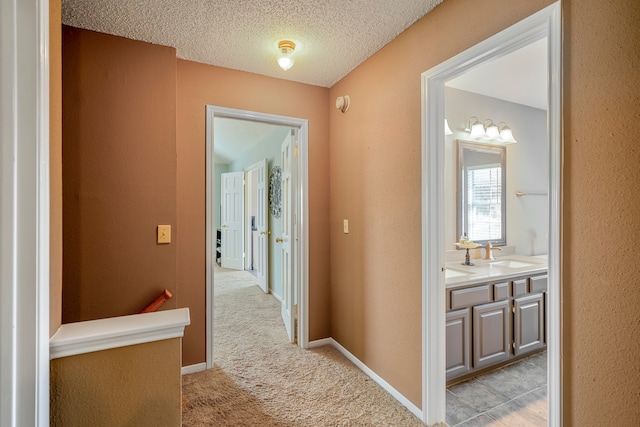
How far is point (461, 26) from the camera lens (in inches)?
63.4

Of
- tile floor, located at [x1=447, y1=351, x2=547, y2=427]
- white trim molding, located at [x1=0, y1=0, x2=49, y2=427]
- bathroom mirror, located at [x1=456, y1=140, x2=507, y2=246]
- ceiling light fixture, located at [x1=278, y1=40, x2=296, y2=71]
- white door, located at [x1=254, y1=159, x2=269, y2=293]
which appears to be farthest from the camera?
white door, located at [x1=254, y1=159, x2=269, y2=293]

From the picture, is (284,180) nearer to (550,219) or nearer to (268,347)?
(268,347)

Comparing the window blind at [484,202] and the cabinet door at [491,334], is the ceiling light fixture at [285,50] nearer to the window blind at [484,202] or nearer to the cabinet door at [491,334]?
the window blind at [484,202]

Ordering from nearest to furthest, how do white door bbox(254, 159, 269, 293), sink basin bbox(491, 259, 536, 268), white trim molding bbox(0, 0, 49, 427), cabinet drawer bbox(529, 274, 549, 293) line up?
white trim molding bbox(0, 0, 49, 427) → cabinet drawer bbox(529, 274, 549, 293) → sink basin bbox(491, 259, 536, 268) → white door bbox(254, 159, 269, 293)

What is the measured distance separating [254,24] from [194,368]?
2474mm

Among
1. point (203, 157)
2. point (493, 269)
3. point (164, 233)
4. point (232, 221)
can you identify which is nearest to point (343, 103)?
point (203, 157)

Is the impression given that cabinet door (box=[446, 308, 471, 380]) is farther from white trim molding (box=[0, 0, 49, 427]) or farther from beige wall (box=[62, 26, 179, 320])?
white trim molding (box=[0, 0, 49, 427])

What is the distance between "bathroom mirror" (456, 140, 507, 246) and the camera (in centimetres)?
295

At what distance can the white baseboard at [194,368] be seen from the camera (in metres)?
2.36

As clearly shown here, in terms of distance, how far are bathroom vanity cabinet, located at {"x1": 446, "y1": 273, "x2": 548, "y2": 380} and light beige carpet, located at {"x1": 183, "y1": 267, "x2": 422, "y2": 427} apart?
0.49m

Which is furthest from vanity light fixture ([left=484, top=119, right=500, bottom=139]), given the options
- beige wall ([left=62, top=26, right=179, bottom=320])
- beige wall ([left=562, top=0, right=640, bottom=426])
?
beige wall ([left=62, top=26, right=179, bottom=320])

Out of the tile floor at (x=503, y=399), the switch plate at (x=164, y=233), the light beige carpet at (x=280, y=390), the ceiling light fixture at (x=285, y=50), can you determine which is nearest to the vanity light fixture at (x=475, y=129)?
the ceiling light fixture at (x=285, y=50)

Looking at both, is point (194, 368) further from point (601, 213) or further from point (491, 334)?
point (601, 213)

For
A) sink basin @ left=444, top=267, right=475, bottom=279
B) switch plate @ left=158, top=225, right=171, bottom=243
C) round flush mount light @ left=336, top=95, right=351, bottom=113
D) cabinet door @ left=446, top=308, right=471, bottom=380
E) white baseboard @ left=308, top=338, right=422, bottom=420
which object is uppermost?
round flush mount light @ left=336, top=95, right=351, bottom=113
